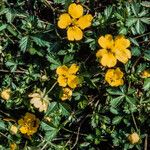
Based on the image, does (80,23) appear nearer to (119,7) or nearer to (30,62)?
(119,7)

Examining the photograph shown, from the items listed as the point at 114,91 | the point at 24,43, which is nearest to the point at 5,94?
the point at 24,43

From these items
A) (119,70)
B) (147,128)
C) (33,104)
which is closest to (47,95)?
(33,104)

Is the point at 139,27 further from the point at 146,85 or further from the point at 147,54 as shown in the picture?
the point at 146,85

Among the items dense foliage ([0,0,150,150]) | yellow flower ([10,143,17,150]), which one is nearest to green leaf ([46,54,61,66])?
dense foliage ([0,0,150,150])

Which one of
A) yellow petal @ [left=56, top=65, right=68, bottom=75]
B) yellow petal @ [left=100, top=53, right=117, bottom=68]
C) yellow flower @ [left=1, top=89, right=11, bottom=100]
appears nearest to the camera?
yellow petal @ [left=100, top=53, right=117, bottom=68]

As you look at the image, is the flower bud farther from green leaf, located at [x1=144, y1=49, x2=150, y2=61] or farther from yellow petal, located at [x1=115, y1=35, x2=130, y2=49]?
green leaf, located at [x1=144, y1=49, x2=150, y2=61]

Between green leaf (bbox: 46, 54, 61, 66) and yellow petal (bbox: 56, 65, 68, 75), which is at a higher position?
green leaf (bbox: 46, 54, 61, 66)
